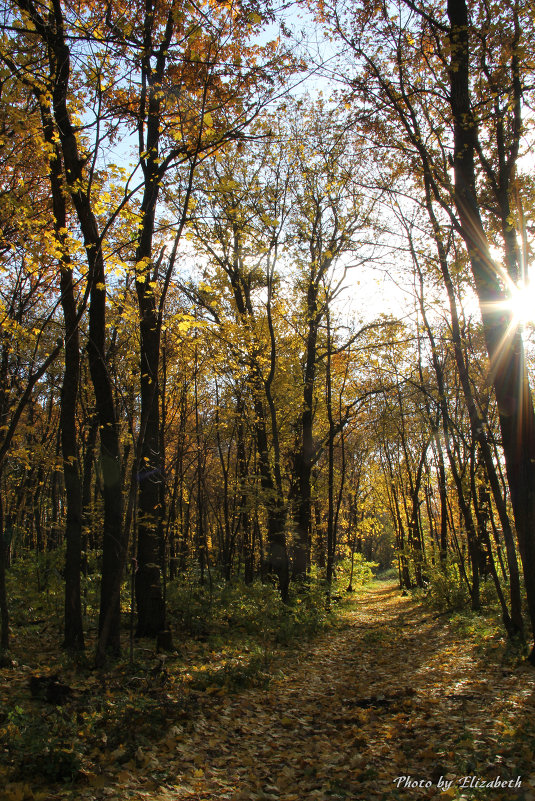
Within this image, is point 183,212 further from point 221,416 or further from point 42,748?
point 221,416

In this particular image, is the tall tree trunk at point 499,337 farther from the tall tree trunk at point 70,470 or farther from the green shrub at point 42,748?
the tall tree trunk at point 70,470

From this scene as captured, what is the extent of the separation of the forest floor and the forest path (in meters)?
0.01

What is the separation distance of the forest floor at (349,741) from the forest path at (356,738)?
0.04 feet

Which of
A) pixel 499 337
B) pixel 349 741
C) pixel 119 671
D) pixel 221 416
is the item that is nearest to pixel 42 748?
pixel 119 671

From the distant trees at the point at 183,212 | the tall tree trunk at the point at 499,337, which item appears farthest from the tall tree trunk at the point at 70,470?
the tall tree trunk at the point at 499,337

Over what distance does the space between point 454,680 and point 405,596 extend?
15097 mm

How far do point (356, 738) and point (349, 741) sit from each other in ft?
0.28

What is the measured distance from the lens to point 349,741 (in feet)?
15.2

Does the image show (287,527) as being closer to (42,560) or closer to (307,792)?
(42,560)

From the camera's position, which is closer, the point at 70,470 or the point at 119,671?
the point at 119,671

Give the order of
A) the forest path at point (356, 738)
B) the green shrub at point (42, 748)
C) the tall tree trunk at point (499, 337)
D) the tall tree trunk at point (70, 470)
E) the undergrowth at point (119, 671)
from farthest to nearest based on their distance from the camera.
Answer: the tall tree trunk at point (70, 470) < the tall tree trunk at point (499, 337) < the undergrowth at point (119, 671) < the forest path at point (356, 738) < the green shrub at point (42, 748)

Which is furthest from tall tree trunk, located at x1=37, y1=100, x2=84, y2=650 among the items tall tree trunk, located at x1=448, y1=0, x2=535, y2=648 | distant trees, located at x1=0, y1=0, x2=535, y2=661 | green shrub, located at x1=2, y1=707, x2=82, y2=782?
tall tree trunk, located at x1=448, y1=0, x2=535, y2=648

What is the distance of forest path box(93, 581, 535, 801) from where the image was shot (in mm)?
3629

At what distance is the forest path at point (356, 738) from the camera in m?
3.63
